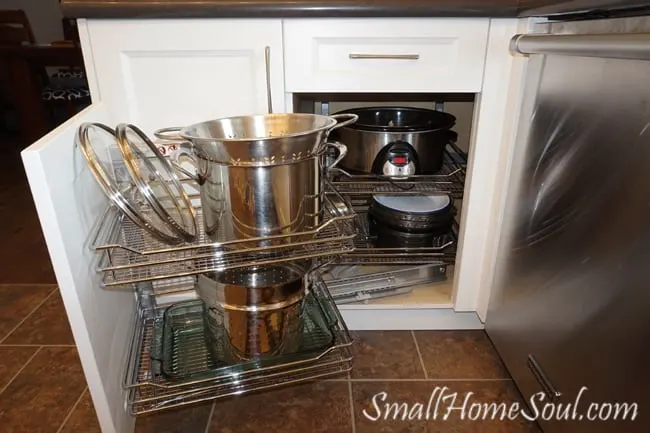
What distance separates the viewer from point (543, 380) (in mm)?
885

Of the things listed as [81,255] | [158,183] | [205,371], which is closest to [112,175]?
[158,183]

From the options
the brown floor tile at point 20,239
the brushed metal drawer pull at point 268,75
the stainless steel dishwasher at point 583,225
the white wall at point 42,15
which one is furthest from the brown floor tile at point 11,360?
the white wall at point 42,15

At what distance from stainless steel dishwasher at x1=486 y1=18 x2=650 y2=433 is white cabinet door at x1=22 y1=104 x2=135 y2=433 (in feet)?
2.61

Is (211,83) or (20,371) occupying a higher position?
(211,83)

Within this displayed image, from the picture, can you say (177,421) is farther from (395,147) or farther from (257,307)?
(395,147)

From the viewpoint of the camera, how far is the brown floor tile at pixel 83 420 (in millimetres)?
995

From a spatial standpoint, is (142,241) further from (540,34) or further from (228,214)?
(540,34)

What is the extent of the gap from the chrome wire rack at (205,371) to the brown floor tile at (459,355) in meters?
0.30

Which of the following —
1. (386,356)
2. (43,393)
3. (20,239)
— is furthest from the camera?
(20,239)

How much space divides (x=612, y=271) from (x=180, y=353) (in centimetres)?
89

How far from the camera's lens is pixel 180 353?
1.08 metres

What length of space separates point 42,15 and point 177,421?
17.9 ft

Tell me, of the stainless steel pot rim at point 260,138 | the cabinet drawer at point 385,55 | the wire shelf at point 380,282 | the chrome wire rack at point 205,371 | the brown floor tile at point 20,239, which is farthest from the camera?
the brown floor tile at point 20,239

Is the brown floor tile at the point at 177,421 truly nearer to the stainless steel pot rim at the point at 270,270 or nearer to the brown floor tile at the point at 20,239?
the stainless steel pot rim at the point at 270,270
